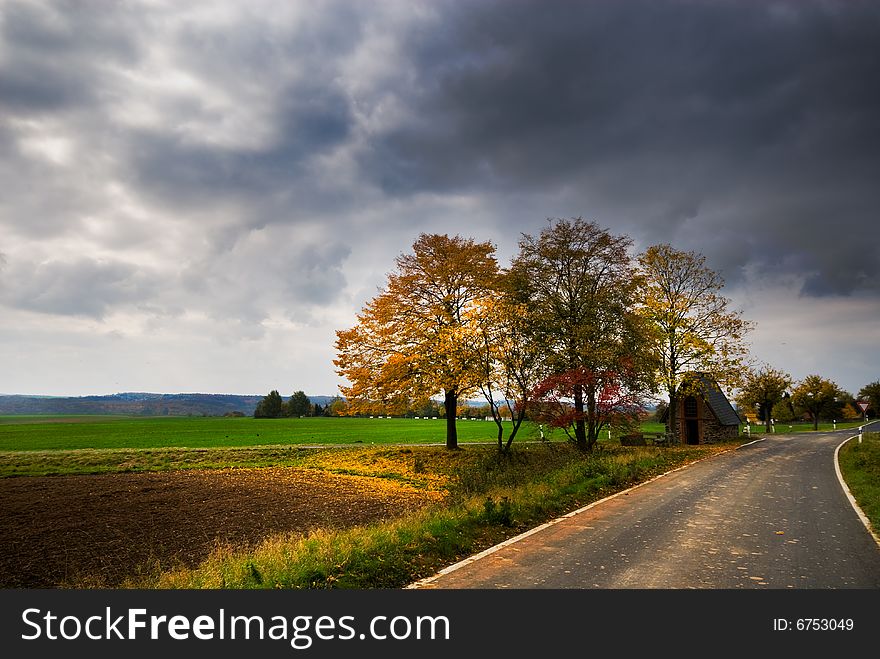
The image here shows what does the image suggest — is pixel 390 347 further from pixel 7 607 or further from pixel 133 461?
pixel 7 607

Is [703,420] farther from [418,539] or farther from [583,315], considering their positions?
[418,539]

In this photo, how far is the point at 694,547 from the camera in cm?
944

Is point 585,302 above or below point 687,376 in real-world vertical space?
above

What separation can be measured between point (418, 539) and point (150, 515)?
11465 millimetres

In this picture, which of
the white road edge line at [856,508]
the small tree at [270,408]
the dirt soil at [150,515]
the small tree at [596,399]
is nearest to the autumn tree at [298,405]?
the small tree at [270,408]

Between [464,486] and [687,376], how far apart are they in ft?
87.3

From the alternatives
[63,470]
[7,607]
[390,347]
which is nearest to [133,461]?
[63,470]

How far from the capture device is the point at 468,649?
5.63 m

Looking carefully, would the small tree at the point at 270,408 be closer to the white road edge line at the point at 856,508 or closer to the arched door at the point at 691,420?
the arched door at the point at 691,420

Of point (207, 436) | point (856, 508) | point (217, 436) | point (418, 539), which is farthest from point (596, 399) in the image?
point (207, 436)

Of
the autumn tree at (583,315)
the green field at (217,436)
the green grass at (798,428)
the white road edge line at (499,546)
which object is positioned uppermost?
the autumn tree at (583,315)

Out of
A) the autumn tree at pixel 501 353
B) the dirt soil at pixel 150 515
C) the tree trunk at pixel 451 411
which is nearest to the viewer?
the dirt soil at pixel 150 515

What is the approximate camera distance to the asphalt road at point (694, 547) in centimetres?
766

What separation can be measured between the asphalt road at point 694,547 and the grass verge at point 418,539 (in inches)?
29.5
